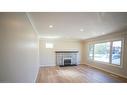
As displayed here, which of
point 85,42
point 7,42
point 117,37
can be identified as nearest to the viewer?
point 7,42

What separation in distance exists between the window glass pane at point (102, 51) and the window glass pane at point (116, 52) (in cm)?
45

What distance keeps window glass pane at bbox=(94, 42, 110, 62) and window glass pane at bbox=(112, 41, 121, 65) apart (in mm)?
448

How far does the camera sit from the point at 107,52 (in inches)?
231

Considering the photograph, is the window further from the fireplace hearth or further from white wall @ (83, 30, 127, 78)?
the fireplace hearth

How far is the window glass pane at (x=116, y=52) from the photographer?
5008 mm

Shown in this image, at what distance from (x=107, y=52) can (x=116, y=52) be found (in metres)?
0.69

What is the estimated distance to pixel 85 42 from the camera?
838 cm

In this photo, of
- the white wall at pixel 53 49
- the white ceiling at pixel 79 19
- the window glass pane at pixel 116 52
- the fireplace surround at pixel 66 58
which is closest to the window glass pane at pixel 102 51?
the window glass pane at pixel 116 52

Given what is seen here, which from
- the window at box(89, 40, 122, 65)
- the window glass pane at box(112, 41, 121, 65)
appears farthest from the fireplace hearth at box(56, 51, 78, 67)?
the window glass pane at box(112, 41, 121, 65)

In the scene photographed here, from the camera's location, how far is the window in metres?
5.07

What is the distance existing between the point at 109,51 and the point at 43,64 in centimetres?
465
